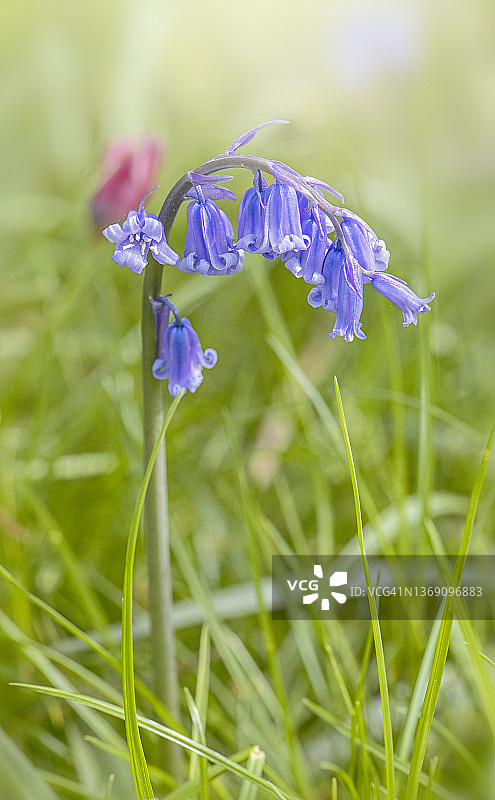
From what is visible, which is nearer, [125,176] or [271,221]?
[271,221]

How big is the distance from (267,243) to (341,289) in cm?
6

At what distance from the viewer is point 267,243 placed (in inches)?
16.2

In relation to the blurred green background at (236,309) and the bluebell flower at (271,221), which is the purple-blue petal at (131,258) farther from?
the blurred green background at (236,309)

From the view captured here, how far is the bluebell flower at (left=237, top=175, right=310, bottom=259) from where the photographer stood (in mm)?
407

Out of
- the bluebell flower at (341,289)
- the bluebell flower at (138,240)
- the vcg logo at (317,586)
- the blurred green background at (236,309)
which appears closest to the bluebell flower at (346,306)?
the bluebell flower at (341,289)

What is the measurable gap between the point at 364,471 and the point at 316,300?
0.57m

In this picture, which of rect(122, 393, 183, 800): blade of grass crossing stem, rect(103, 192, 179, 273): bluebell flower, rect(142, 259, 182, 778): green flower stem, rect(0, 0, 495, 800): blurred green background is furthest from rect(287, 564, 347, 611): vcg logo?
rect(103, 192, 179, 273): bluebell flower

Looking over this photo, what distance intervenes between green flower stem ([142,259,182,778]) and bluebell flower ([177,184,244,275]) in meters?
0.03

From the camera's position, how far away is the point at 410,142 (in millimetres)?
1402

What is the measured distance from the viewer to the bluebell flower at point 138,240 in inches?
16.0

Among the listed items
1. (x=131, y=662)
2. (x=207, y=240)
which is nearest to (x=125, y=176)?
(x=207, y=240)

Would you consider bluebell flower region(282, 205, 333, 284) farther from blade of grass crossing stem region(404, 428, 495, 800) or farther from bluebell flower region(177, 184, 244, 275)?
blade of grass crossing stem region(404, 428, 495, 800)

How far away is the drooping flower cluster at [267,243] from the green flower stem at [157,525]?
→ 0.04 ft

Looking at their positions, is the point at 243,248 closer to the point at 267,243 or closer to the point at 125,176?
the point at 267,243
